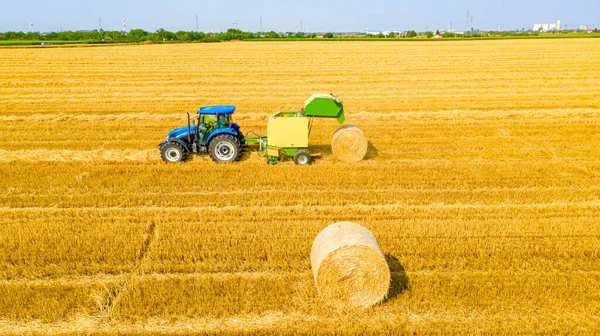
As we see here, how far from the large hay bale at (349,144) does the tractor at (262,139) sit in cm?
32

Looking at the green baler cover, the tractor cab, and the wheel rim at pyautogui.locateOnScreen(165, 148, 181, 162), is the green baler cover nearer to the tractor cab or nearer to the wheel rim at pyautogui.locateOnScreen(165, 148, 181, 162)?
the tractor cab

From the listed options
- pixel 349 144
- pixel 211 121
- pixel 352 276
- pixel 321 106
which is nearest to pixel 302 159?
pixel 349 144

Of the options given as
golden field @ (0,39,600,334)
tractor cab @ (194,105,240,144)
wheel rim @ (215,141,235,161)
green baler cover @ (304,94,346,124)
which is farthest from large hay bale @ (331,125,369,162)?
tractor cab @ (194,105,240,144)

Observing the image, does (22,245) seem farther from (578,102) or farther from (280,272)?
(578,102)

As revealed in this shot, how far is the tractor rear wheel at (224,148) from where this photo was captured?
10.3 m

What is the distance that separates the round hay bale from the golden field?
0.53ft

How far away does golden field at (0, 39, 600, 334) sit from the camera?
5.25 m

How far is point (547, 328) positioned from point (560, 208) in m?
3.73

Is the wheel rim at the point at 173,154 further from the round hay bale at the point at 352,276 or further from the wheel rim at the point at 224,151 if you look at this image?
the round hay bale at the point at 352,276

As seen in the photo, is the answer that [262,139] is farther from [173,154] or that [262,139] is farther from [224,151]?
[173,154]

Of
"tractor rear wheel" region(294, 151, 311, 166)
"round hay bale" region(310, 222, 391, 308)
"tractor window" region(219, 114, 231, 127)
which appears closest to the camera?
"round hay bale" region(310, 222, 391, 308)

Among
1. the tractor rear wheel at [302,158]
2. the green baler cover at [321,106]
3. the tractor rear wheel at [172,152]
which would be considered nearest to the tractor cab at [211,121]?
the tractor rear wheel at [172,152]

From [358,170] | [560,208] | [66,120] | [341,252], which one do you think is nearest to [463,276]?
[341,252]

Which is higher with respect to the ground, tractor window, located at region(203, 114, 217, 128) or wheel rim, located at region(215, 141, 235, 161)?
tractor window, located at region(203, 114, 217, 128)
